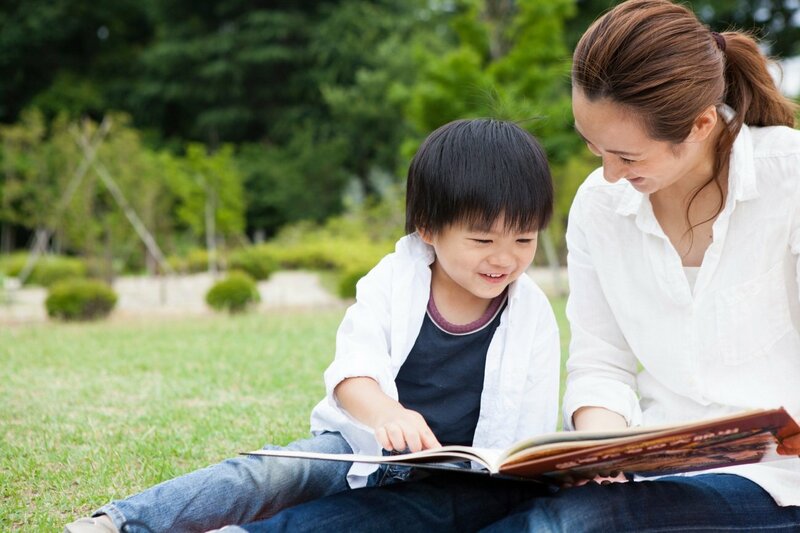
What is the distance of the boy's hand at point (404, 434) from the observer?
6.02 ft

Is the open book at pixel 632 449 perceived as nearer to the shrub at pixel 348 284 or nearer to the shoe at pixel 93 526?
the shoe at pixel 93 526

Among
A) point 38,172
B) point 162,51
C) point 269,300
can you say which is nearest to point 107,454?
point 269,300

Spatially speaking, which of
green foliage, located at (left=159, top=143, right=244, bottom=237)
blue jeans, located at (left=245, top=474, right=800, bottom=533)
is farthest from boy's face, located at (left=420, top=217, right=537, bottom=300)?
green foliage, located at (left=159, top=143, right=244, bottom=237)

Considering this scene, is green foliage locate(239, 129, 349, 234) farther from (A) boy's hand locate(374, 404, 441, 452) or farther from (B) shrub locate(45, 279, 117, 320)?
(A) boy's hand locate(374, 404, 441, 452)

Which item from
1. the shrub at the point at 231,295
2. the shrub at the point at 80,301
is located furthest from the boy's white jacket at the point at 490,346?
the shrub at the point at 231,295

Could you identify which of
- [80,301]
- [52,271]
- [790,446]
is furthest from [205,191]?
[790,446]

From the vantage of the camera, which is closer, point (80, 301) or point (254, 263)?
point (80, 301)

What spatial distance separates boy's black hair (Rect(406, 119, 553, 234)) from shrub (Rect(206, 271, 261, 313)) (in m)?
7.06

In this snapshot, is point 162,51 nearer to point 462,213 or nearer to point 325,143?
point 325,143

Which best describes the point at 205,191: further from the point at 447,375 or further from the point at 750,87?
the point at 750,87

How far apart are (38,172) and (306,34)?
1149cm

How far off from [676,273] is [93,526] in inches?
56.1

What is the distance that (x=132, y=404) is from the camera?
163 inches

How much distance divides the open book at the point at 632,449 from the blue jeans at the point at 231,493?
1.07 ft
